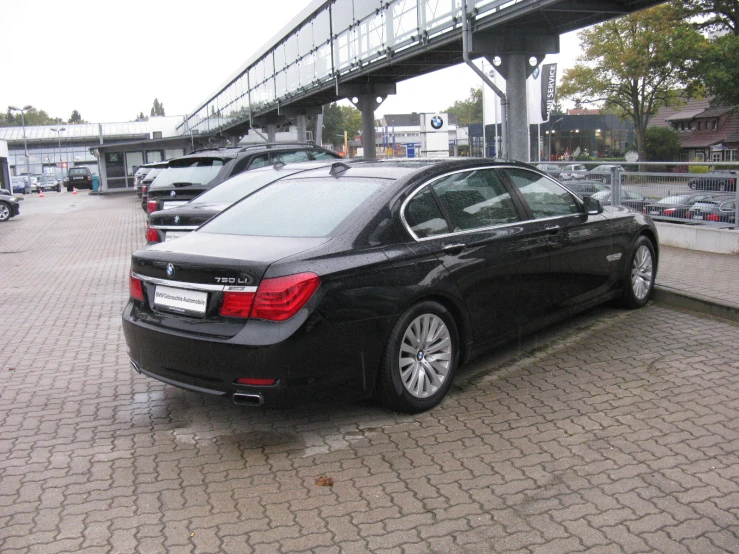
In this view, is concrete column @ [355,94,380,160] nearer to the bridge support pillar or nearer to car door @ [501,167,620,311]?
the bridge support pillar

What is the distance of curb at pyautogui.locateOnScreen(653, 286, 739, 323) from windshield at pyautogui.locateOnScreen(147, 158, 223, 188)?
21.9 ft

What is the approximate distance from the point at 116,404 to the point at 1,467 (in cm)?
107

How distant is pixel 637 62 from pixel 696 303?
41131mm

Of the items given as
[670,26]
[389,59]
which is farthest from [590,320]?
[670,26]

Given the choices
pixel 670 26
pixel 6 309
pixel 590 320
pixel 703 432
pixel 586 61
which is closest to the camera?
pixel 703 432

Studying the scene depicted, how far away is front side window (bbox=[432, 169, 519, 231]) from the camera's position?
5168 millimetres

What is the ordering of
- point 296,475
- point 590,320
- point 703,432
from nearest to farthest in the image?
1. point 296,475
2. point 703,432
3. point 590,320

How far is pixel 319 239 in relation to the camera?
450 cm

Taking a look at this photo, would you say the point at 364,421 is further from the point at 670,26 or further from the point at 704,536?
the point at 670,26

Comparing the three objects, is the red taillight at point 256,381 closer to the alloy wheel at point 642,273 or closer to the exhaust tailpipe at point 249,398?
the exhaust tailpipe at point 249,398

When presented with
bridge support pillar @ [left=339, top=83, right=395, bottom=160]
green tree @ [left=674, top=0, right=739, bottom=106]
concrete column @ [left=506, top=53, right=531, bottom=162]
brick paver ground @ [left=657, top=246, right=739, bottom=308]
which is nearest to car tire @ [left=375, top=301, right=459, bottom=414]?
brick paver ground @ [left=657, top=246, right=739, bottom=308]

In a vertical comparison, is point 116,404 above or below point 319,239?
below

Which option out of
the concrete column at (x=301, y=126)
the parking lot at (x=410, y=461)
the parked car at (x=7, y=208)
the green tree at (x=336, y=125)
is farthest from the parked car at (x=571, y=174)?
the green tree at (x=336, y=125)

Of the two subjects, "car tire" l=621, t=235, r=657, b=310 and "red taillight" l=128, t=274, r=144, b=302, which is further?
"car tire" l=621, t=235, r=657, b=310
